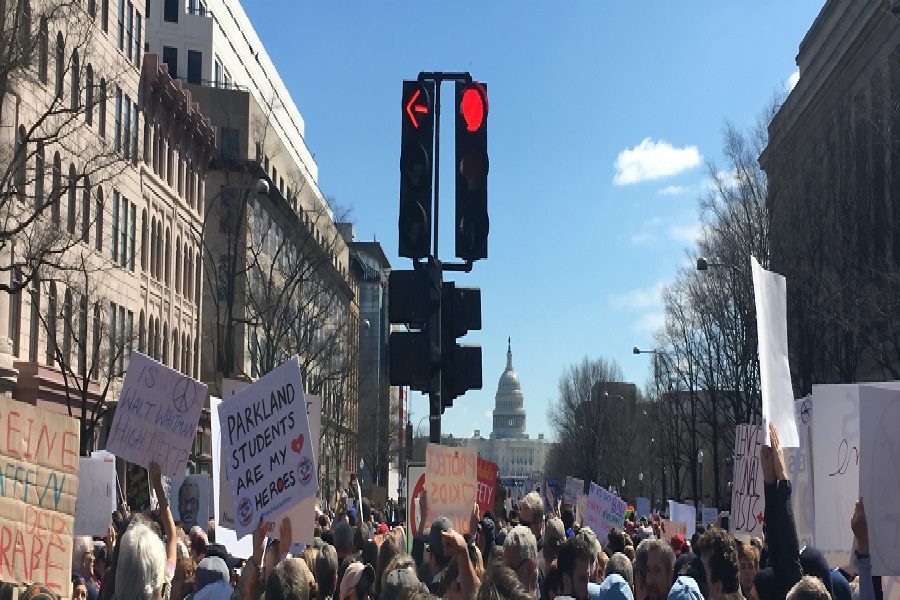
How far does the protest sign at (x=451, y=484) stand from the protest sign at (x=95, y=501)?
3389 millimetres

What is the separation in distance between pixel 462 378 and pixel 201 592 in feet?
11.3

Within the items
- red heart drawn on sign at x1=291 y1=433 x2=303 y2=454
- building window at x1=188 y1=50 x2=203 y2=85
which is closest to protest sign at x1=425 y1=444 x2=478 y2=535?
red heart drawn on sign at x1=291 y1=433 x2=303 y2=454

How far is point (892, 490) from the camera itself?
7547 millimetres

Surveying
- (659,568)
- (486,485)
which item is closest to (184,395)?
(659,568)

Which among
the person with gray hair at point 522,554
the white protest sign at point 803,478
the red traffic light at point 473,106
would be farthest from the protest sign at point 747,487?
the person with gray hair at point 522,554

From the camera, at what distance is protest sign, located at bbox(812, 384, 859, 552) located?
376 inches

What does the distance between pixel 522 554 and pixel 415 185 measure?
10.2ft

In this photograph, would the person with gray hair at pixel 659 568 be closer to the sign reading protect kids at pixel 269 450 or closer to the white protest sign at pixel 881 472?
the white protest sign at pixel 881 472

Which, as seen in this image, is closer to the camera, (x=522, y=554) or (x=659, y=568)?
(x=659, y=568)

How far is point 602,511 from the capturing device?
2030 cm

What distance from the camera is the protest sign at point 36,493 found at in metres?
6.80

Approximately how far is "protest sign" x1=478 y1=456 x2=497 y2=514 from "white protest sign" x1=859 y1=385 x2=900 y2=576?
879 centimetres

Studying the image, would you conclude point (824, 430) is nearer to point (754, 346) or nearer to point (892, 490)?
point (892, 490)

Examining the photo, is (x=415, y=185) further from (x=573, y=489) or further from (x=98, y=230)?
(x=98, y=230)
